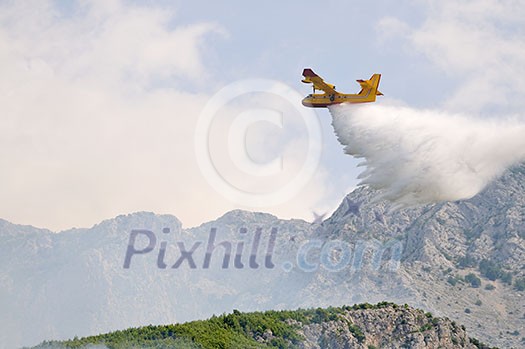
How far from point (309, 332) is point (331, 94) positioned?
44835 millimetres

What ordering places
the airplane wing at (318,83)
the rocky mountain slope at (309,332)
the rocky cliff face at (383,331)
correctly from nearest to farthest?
the airplane wing at (318,83) → the rocky mountain slope at (309,332) → the rocky cliff face at (383,331)

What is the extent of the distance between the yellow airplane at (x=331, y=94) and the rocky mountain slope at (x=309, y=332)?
121 ft

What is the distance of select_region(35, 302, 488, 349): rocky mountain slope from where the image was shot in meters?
123

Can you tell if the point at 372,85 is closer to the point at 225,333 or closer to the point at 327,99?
the point at 327,99

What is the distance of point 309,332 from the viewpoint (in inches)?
5502

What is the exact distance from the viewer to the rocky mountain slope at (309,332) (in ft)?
402

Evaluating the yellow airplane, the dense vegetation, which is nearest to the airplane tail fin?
the yellow airplane

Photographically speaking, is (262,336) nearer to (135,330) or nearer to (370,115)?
(135,330)

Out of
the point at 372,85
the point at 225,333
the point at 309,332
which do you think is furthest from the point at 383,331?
the point at 372,85

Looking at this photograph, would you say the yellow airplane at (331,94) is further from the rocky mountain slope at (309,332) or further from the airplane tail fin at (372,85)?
the rocky mountain slope at (309,332)

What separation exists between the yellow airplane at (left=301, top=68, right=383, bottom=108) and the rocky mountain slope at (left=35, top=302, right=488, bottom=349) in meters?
37.0

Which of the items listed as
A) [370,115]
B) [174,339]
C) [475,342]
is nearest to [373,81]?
[370,115]

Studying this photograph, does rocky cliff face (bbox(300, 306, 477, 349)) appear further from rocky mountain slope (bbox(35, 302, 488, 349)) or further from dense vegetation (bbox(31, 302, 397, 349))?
dense vegetation (bbox(31, 302, 397, 349))

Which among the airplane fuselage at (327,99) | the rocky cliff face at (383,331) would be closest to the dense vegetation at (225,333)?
the rocky cliff face at (383,331)
